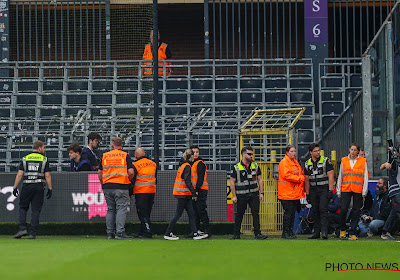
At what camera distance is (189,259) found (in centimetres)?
1032

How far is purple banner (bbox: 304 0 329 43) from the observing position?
86.5 feet

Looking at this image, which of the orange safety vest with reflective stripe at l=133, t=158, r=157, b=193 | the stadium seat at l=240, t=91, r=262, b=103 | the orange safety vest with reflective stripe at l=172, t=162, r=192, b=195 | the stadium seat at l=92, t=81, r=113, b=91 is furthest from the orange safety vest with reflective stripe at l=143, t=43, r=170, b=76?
the orange safety vest with reflective stripe at l=172, t=162, r=192, b=195

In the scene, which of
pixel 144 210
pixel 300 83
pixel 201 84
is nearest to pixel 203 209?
pixel 144 210

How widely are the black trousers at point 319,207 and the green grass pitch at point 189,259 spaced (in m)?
1.87

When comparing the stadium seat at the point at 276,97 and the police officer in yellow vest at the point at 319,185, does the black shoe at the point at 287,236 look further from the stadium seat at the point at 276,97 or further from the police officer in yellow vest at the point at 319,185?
the stadium seat at the point at 276,97

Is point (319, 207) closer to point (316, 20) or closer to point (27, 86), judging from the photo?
point (316, 20)

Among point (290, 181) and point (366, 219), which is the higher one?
point (290, 181)

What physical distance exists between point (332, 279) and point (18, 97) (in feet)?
60.2

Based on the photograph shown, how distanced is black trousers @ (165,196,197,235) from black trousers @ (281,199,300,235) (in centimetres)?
177

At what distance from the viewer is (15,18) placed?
2884 cm

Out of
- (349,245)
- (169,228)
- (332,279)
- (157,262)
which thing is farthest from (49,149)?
(332,279)

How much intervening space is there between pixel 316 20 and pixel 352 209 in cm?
1231

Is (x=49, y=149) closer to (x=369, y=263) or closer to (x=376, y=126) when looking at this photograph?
(x=376, y=126)

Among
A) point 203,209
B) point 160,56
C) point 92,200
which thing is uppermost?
point 160,56
